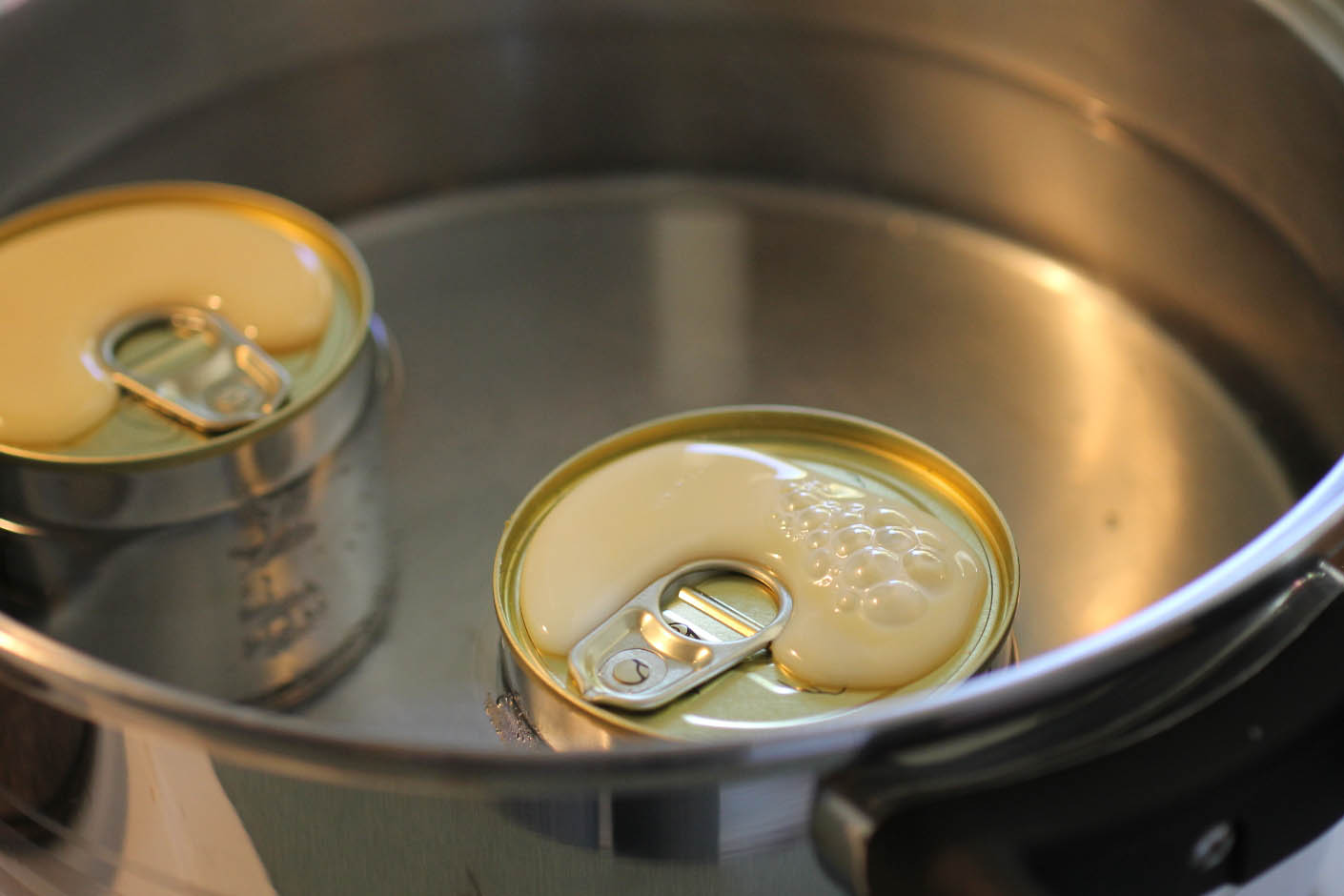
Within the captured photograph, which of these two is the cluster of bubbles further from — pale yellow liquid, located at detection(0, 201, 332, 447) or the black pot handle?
pale yellow liquid, located at detection(0, 201, 332, 447)

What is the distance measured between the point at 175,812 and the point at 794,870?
0.20m

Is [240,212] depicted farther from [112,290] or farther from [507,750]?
[507,750]

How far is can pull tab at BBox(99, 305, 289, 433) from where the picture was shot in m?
0.73

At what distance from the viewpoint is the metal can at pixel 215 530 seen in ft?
2.31

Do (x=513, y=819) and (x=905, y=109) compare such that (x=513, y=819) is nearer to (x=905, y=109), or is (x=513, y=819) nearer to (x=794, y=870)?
(x=794, y=870)

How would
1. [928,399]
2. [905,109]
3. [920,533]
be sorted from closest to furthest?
[920,533]
[928,399]
[905,109]

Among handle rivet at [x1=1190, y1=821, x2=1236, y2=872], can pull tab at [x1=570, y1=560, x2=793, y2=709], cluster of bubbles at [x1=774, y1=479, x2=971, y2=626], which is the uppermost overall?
cluster of bubbles at [x1=774, y1=479, x2=971, y2=626]

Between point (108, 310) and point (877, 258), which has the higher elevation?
point (877, 258)

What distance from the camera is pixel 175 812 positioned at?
472mm

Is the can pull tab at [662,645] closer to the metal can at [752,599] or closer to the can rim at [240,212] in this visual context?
the metal can at [752,599]

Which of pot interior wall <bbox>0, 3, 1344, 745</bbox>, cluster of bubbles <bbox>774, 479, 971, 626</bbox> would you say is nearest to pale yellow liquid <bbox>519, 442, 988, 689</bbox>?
cluster of bubbles <bbox>774, 479, 971, 626</bbox>

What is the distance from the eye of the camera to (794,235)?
0.94m

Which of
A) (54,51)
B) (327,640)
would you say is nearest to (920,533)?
(327,640)

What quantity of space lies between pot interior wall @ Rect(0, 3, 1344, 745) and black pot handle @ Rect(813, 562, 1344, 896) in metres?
0.24
